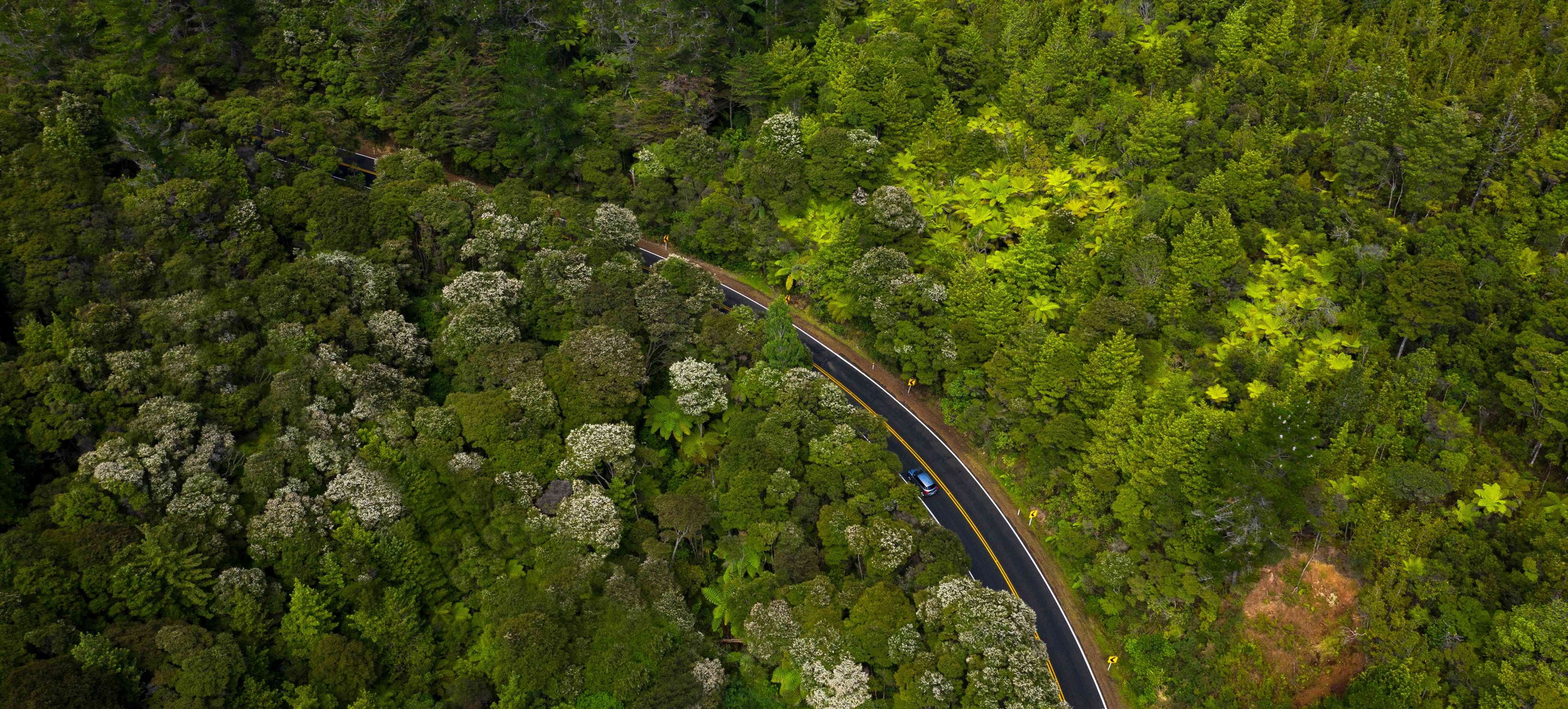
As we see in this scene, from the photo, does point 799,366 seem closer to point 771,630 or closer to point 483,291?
point 771,630

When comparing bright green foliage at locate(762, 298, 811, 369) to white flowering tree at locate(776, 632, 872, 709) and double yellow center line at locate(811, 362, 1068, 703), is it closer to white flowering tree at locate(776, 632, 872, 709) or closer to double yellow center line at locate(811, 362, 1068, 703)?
double yellow center line at locate(811, 362, 1068, 703)

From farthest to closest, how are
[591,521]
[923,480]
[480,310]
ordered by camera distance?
[480,310]
[923,480]
[591,521]

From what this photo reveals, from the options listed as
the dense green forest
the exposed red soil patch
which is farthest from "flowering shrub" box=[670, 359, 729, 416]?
the exposed red soil patch

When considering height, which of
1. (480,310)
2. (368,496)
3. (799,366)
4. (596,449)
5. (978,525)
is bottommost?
(978,525)

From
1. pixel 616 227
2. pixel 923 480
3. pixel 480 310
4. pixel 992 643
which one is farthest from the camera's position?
pixel 616 227

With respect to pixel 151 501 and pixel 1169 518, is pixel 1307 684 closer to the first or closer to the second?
pixel 1169 518

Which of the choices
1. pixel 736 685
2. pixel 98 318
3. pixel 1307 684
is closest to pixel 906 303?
pixel 736 685

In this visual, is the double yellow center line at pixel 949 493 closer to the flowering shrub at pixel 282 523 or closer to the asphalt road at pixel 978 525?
the asphalt road at pixel 978 525

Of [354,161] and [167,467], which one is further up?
[354,161]

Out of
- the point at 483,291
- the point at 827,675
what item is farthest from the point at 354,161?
the point at 827,675
